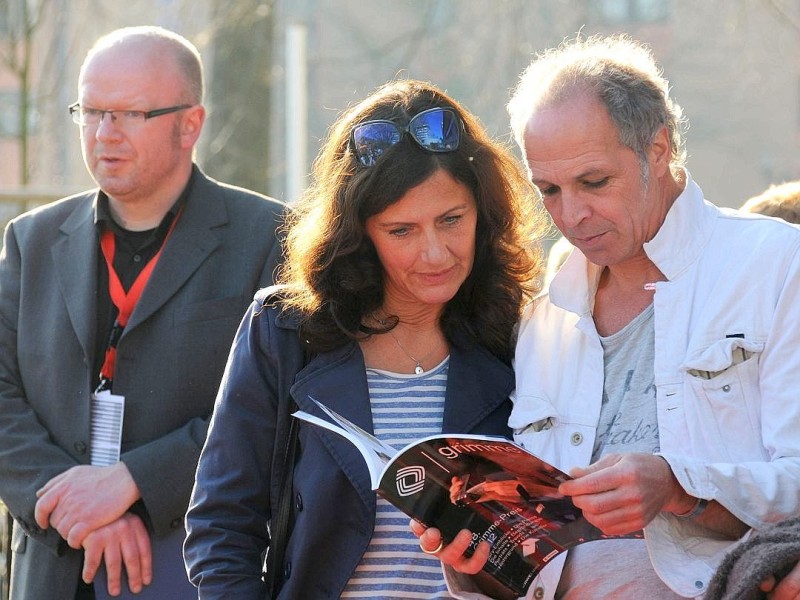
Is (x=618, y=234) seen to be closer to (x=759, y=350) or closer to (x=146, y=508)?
(x=759, y=350)

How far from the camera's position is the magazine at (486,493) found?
7.70 ft

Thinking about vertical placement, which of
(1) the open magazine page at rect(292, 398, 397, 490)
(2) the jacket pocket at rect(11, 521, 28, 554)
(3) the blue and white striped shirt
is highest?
(1) the open magazine page at rect(292, 398, 397, 490)

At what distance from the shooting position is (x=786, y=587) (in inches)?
90.4

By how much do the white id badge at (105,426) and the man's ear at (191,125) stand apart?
925mm

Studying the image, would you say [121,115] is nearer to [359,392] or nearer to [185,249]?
[185,249]

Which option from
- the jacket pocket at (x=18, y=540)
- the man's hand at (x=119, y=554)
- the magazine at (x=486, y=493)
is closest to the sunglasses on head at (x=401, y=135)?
the magazine at (x=486, y=493)

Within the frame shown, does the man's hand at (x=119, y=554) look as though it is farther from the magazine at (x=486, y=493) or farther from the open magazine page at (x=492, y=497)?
the open magazine page at (x=492, y=497)

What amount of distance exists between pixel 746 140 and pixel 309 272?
2298cm

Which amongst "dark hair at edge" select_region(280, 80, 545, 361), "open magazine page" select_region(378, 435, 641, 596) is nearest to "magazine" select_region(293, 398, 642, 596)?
"open magazine page" select_region(378, 435, 641, 596)

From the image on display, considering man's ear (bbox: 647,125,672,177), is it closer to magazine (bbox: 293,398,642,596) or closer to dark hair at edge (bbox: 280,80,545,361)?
dark hair at edge (bbox: 280,80,545,361)

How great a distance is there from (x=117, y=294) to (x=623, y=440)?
182 cm

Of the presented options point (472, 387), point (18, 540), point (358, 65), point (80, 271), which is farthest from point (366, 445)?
point (358, 65)

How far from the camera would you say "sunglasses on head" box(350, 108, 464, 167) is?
9.72ft

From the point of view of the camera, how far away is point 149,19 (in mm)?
16734
